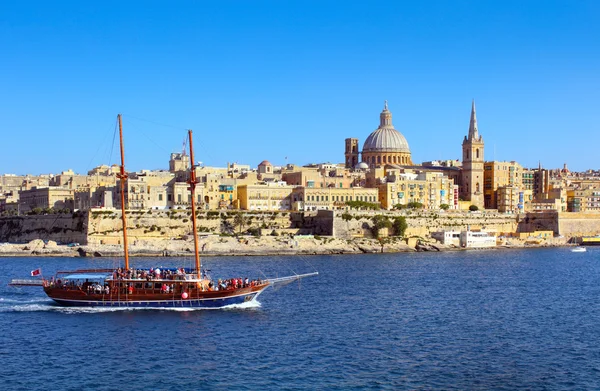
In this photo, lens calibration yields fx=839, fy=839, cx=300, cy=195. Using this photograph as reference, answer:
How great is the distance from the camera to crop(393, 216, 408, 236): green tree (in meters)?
64.8

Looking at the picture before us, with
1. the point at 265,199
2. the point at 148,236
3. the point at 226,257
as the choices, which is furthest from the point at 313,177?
the point at 226,257

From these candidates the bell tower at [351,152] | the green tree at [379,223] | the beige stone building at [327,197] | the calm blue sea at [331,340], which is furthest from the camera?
the bell tower at [351,152]

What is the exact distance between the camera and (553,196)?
284 ft

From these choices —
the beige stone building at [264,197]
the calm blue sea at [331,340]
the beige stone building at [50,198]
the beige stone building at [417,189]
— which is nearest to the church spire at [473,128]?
the beige stone building at [417,189]

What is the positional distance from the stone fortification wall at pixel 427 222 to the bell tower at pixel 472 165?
10.6 meters

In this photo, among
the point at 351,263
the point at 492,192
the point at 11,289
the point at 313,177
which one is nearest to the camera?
the point at 11,289

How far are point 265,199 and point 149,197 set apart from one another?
33.3ft

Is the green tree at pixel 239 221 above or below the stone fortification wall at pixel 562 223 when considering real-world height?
above

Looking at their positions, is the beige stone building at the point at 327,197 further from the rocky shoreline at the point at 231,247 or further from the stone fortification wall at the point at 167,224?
the rocky shoreline at the point at 231,247

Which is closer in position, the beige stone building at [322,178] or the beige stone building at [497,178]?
the beige stone building at [322,178]

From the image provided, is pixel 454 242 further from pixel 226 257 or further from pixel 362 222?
pixel 226 257

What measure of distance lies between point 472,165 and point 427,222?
1841cm

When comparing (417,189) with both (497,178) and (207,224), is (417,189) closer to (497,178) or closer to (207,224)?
(497,178)

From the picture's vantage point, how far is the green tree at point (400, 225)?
64812 mm
